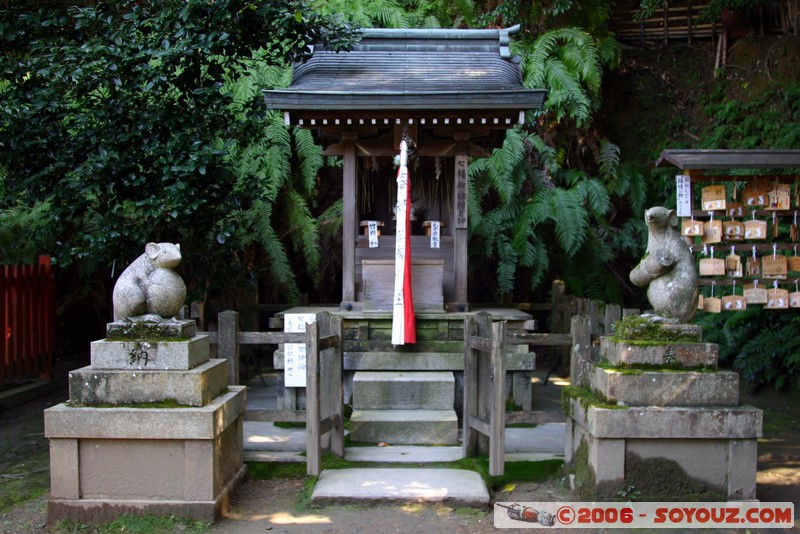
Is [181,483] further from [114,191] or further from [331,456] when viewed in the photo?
[114,191]

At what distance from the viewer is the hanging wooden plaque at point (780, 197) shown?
7430 millimetres

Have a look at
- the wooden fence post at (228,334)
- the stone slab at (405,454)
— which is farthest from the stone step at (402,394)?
the wooden fence post at (228,334)

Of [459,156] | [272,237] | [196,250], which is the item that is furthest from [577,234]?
[196,250]

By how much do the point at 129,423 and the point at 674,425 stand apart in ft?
12.1

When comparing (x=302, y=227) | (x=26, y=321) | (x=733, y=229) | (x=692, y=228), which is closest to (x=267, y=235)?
(x=302, y=227)

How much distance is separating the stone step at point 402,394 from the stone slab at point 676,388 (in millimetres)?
2573

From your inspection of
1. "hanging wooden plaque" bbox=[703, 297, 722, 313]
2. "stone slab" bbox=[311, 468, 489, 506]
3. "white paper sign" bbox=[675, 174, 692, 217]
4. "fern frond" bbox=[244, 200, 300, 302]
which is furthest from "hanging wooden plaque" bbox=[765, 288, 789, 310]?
"fern frond" bbox=[244, 200, 300, 302]

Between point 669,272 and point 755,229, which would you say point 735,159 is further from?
point 669,272

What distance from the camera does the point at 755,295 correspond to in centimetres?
757

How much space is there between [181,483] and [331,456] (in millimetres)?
1729

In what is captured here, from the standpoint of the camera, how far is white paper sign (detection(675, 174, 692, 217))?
763 centimetres

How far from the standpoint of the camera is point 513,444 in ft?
22.5

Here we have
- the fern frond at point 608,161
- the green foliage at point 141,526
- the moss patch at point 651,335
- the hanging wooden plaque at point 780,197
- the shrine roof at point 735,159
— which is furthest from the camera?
the fern frond at point 608,161

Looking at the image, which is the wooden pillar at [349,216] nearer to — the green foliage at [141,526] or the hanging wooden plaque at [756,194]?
the green foliage at [141,526]
